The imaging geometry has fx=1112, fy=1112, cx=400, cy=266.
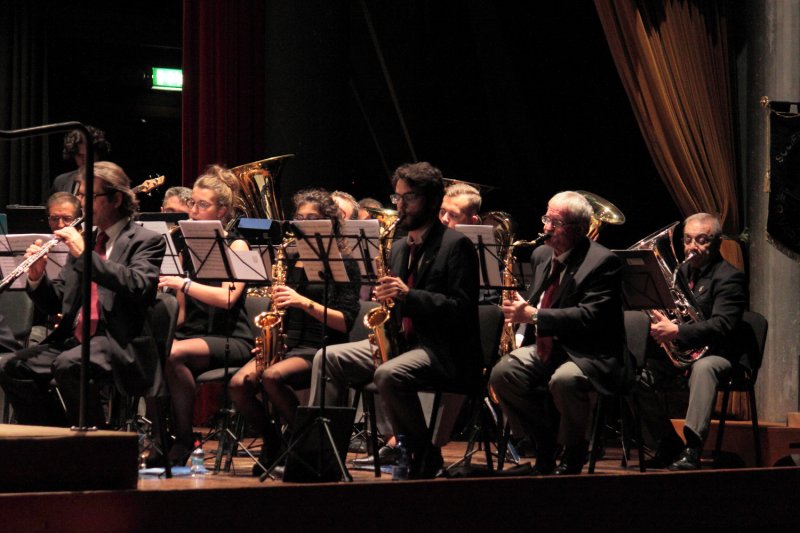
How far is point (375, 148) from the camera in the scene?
10500mm

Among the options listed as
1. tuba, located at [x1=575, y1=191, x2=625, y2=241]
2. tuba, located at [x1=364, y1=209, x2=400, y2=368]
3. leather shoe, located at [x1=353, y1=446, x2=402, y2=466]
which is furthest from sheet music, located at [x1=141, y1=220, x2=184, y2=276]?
tuba, located at [x1=575, y1=191, x2=625, y2=241]

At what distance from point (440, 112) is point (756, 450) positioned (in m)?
4.69

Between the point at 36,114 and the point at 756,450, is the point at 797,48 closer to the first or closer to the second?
the point at 756,450

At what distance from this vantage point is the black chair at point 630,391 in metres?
4.69

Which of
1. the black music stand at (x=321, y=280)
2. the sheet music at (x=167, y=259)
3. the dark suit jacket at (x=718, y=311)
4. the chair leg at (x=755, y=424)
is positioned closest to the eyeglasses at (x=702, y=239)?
the dark suit jacket at (x=718, y=311)

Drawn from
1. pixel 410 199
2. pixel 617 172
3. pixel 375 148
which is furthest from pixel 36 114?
pixel 410 199

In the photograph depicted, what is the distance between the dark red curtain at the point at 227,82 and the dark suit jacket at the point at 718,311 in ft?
12.7

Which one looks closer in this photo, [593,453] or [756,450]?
[593,453]

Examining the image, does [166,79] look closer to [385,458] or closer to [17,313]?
[17,313]

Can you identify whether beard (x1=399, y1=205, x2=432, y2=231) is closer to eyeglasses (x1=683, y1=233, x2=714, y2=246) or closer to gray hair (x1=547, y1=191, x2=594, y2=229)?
→ gray hair (x1=547, y1=191, x2=594, y2=229)

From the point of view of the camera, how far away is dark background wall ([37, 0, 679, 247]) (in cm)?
783

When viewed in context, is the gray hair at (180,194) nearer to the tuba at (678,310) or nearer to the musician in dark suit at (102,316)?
the musician in dark suit at (102,316)

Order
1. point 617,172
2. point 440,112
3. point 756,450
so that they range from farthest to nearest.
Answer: point 440,112, point 617,172, point 756,450

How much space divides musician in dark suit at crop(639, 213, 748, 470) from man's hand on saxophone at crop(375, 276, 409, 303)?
5.15 feet
